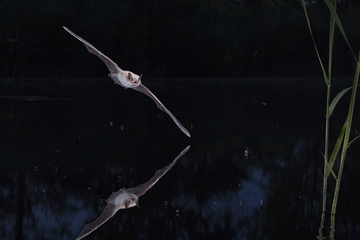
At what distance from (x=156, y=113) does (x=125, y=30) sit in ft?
33.7

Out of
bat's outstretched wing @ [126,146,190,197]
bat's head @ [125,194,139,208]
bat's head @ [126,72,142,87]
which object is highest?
bat's head @ [126,72,142,87]

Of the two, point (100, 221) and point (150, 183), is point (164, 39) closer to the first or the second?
point (150, 183)

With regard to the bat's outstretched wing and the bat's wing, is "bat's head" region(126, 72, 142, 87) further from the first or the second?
the bat's outstretched wing

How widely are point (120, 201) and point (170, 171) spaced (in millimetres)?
1211

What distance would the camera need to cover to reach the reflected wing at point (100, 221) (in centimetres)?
364

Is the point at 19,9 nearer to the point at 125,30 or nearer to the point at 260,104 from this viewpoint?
the point at 125,30

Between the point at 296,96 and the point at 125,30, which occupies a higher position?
the point at 125,30

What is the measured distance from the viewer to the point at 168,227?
3.84 metres

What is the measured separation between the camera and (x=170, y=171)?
5578 mm

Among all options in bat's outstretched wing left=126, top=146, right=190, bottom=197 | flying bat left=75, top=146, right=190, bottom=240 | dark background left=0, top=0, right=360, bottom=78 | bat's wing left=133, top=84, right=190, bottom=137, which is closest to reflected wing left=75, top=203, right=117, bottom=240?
flying bat left=75, top=146, right=190, bottom=240

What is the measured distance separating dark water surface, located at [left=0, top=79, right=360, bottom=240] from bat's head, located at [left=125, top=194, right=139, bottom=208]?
0.16 feet

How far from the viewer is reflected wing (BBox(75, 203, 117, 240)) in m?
3.64

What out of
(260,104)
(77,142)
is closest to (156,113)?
(260,104)

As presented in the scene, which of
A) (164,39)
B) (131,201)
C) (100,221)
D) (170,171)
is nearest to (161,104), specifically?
(170,171)
